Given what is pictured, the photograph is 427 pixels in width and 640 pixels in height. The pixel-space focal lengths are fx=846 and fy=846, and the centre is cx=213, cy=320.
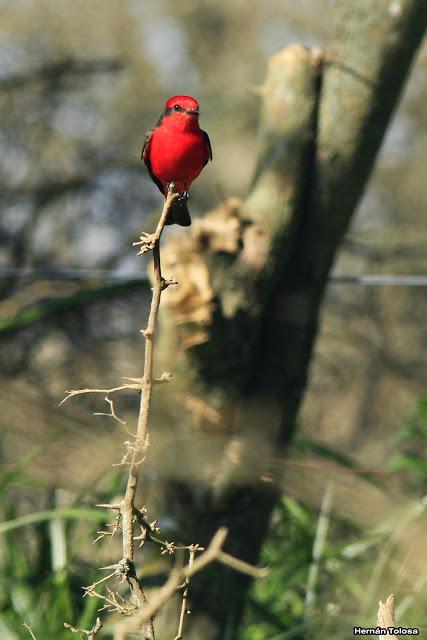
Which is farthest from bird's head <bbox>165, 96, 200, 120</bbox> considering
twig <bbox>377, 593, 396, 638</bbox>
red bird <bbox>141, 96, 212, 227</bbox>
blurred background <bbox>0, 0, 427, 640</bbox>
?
blurred background <bbox>0, 0, 427, 640</bbox>

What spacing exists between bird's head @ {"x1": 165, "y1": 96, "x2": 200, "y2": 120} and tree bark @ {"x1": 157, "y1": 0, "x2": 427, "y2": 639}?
4.37 feet

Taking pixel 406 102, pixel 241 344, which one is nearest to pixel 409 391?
pixel 406 102

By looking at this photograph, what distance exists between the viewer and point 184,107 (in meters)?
0.73

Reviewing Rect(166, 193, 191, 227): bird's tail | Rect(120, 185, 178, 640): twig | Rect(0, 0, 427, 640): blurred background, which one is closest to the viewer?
Rect(120, 185, 178, 640): twig

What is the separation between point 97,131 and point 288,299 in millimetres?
3178

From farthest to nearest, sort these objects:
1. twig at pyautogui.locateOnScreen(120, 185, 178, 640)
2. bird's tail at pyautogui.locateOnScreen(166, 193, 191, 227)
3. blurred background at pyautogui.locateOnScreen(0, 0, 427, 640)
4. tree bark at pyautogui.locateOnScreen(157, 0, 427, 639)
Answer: blurred background at pyautogui.locateOnScreen(0, 0, 427, 640), tree bark at pyautogui.locateOnScreen(157, 0, 427, 639), bird's tail at pyautogui.locateOnScreen(166, 193, 191, 227), twig at pyautogui.locateOnScreen(120, 185, 178, 640)

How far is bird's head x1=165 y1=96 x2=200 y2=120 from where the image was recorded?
72 cm

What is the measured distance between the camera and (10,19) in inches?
197

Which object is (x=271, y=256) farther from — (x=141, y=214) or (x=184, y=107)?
(x=141, y=214)

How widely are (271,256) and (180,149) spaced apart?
1428mm

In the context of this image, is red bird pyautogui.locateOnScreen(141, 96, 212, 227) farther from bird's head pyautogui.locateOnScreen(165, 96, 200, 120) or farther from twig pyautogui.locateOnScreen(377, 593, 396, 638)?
twig pyautogui.locateOnScreen(377, 593, 396, 638)

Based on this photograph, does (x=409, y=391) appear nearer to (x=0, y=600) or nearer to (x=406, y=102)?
(x=406, y=102)

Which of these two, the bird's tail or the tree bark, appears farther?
the tree bark

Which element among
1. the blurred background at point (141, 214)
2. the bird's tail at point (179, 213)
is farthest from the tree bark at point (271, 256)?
the bird's tail at point (179, 213)
